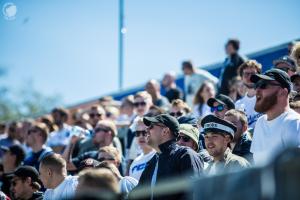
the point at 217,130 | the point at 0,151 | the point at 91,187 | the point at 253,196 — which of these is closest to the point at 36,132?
the point at 0,151

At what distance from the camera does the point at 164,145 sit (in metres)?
6.49

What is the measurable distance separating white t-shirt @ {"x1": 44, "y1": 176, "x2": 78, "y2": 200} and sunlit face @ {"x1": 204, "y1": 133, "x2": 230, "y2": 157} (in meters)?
1.76

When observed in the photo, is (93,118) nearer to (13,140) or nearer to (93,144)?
(93,144)

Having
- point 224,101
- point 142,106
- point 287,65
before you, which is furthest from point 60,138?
point 287,65

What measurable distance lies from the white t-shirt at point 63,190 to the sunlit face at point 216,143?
1.76 m

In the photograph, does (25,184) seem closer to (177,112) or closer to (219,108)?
(177,112)

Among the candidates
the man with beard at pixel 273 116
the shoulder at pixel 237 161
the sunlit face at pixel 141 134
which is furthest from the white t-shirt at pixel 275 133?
the sunlit face at pixel 141 134

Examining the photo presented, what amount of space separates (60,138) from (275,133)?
6.50m

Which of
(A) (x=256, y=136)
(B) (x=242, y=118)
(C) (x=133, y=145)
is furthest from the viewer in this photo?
(C) (x=133, y=145)

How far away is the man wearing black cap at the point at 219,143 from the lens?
19.8ft

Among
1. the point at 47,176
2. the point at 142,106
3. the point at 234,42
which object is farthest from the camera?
the point at 234,42

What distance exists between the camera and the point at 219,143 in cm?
631

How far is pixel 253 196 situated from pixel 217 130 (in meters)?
3.75

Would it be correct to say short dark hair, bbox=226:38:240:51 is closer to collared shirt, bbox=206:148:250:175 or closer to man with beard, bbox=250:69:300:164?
man with beard, bbox=250:69:300:164
